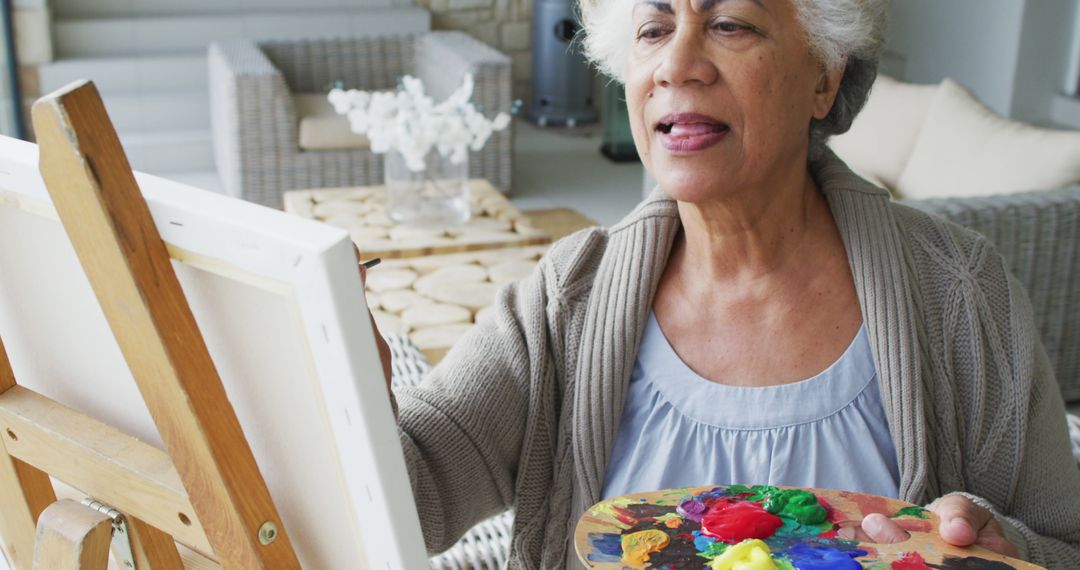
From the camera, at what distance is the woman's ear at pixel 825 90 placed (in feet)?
4.01

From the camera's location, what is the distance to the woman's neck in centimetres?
122

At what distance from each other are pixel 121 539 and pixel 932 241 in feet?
2.78

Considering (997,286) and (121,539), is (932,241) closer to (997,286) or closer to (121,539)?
(997,286)

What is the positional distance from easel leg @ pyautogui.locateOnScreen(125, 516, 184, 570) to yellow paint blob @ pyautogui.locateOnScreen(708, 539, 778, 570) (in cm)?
42

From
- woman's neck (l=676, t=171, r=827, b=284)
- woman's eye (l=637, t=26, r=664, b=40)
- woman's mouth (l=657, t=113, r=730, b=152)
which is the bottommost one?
woman's neck (l=676, t=171, r=827, b=284)

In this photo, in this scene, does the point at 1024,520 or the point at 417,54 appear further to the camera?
the point at 417,54

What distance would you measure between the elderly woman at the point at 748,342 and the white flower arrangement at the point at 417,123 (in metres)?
2.45

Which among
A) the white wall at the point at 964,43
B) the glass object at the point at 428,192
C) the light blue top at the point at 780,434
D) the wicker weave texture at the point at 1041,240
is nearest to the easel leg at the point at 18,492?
the light blue top at the point at 780,434

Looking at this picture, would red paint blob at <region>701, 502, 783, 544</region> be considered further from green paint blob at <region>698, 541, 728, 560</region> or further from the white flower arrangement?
the white flower arrangement

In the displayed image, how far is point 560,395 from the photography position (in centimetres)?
127

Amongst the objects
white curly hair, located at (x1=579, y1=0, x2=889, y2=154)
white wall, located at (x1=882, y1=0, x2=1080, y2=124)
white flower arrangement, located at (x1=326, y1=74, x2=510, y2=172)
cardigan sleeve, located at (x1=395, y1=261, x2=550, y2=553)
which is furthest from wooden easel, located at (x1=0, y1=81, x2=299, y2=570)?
white wall, located at (x1=882, y1=0, x2=1080, y2=124)

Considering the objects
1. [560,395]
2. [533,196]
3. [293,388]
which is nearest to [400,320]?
[560,395]

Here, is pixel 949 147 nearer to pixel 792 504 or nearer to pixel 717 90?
pixel 717 90

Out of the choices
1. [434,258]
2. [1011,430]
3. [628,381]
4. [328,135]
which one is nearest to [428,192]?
[434,258]
